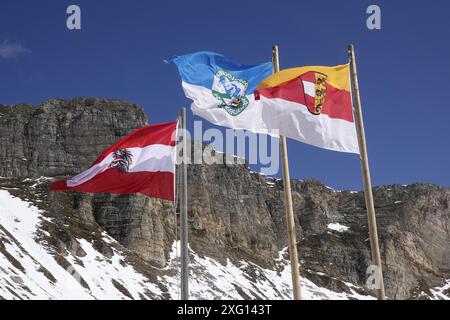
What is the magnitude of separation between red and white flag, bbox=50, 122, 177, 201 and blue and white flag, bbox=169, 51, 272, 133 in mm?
1327

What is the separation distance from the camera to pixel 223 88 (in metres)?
23.3

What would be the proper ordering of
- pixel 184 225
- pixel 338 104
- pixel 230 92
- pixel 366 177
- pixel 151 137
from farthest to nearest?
pixel 230 92, pixel 338 104, pixel 151 137, pixel 366 177, pixel 184 225

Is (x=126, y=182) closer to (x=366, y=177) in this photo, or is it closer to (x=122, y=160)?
(x=122, y=160)

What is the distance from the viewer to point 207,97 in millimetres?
23188

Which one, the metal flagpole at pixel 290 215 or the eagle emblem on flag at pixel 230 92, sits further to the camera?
the eagle emblem on flag at pixel 230 92

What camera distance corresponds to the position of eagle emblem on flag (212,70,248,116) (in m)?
22.9

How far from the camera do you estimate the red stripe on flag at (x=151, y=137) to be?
2253cm

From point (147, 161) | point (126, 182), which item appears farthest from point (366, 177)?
point (126, 182)

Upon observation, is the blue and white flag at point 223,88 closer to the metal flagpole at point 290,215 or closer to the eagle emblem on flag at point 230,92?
the eagle emblem on flag at point 230,92

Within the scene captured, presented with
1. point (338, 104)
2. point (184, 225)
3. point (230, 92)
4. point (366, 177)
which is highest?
point (230, 92)

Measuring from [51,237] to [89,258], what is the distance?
9611 millimetres

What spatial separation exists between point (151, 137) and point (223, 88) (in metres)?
2.83

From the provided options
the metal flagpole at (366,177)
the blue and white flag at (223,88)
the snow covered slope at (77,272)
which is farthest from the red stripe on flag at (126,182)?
the snow covered slope at (77,272)

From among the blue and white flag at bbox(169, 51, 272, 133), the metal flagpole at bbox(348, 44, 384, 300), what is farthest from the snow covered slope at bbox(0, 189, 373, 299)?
the metal flagpole at bbox(348, 44, 384, 300)
